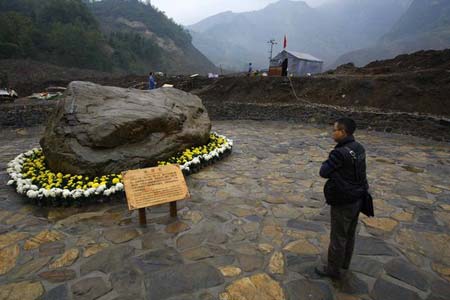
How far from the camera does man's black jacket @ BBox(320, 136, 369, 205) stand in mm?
2580

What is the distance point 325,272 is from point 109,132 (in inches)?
169

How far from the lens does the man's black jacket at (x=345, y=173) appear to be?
258 centimetres

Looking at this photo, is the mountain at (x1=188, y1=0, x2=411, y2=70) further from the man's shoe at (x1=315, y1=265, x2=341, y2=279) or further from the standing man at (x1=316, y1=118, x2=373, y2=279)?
the man's shoe at (x1=315, y1=265, x2=341, y2=279)

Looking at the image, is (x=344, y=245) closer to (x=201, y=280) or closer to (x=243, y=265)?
(x=243, y=265)

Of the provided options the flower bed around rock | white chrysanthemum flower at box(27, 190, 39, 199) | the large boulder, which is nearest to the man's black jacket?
the flower bed around rock

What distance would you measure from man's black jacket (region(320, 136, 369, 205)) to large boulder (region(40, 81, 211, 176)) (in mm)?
3899

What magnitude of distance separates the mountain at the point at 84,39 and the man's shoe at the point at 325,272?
1506 inches

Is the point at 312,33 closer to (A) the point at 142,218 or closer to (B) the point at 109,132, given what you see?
(B) the point at 109,132

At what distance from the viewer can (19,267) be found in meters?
3.04

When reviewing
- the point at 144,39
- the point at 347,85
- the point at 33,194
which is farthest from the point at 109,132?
the point at 144,39

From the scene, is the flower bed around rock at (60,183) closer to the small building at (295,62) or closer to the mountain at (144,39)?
the small building at (295,62)

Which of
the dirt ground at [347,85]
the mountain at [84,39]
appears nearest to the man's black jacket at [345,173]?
the dirt ground at [347,85]

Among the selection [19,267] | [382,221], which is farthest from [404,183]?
[19,267]

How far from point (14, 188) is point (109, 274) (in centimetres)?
359
